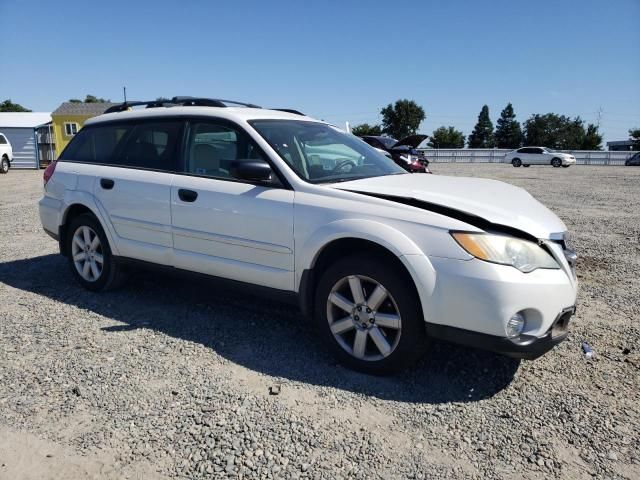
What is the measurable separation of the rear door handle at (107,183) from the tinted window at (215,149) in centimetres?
89

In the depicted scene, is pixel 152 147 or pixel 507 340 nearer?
pixel 507 340

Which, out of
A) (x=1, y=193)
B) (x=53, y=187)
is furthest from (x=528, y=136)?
(x=53, y=187)

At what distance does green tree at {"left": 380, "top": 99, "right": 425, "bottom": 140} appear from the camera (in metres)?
82.2

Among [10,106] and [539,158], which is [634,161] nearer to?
[539,158]

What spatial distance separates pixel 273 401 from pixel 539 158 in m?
40.1

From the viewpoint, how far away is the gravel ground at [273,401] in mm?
2488

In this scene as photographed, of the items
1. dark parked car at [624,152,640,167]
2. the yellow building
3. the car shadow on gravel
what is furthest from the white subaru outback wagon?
dark parked car at [624,152,640,167]

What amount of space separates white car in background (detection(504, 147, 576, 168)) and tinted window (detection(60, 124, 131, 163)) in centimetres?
3861

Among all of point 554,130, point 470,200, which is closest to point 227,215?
point 470,200

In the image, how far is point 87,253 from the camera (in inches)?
197

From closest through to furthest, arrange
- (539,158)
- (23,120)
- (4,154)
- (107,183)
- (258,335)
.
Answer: (258,335)
(107,183)
(4,154)
(23,120)
(539,158)

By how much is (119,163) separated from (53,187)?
3.35 feet

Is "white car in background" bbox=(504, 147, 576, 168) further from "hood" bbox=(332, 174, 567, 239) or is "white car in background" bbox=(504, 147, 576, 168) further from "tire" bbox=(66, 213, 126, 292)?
"tire" bbox=(66, 213, 126, 292)

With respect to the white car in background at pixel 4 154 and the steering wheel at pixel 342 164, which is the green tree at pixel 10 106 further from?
the steering wheel at pixel 342 164
